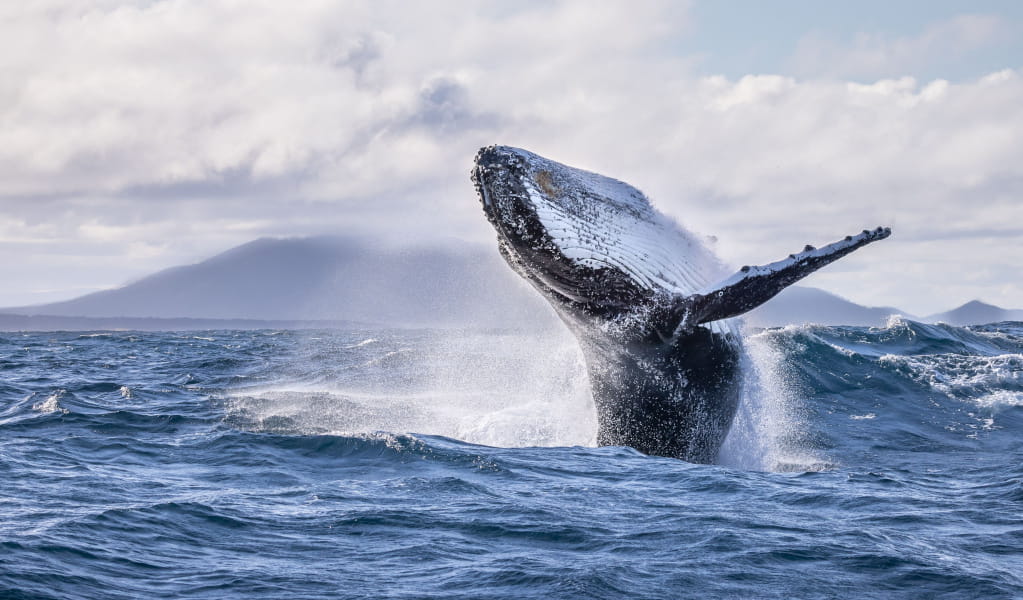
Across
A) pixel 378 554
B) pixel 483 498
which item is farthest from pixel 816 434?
pixel 378 554

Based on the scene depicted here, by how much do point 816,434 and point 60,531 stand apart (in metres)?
8.34

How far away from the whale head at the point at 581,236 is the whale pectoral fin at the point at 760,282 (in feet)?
0.65

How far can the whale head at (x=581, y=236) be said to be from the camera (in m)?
4.63

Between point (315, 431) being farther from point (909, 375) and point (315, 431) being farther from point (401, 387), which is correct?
point (909, 375)

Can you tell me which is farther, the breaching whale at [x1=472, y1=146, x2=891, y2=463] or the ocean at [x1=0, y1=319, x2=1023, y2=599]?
the ocean at [x1=0, y1=319, x2=1023, y2=599]

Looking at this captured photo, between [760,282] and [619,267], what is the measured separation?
0.75 m

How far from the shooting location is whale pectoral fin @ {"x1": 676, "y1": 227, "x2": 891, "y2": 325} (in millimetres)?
4738

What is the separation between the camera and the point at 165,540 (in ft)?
18.3

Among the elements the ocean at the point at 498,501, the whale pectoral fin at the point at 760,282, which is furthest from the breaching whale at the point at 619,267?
the ocean at the point at 498,501

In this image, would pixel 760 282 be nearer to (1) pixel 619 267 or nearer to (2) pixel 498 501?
(1) pixel 619 267

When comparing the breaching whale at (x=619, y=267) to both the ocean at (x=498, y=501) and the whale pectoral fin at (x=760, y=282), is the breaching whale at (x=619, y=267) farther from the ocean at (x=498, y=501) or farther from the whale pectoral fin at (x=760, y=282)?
the ocean at (x=498, y=501)

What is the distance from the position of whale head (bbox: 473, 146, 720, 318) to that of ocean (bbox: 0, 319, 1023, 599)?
5.05 feet

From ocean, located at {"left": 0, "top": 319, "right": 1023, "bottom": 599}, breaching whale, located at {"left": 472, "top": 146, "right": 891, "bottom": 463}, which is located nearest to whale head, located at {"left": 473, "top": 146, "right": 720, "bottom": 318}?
breaching whale, located at {"left": 472, "top": 146, "right": 891, "bottom": 463}

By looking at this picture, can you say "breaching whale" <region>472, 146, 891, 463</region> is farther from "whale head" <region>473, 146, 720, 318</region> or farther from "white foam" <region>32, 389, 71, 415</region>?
"white foam" <region>32, 389, 71, 415</region>
